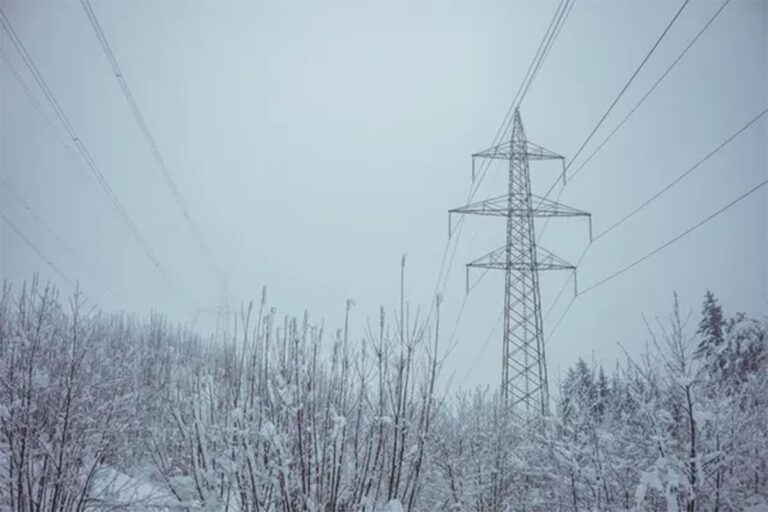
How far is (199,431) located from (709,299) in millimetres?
37943

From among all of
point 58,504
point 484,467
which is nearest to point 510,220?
point 484,467

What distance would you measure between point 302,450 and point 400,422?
890 mm

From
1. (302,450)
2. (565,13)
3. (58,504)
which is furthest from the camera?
(565,13)

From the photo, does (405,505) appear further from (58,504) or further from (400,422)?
(58,504)

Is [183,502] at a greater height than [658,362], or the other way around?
[658,362]

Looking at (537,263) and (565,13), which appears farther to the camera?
(537,263)

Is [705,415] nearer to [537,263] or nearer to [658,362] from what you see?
[658,362]

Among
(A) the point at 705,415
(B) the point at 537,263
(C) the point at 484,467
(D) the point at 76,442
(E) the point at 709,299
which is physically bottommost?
(C) the point at 484,467

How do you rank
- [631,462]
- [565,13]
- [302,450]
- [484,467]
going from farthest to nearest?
[484,467]
[631,462]
[565,13]
[302,450]

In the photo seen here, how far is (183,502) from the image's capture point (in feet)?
15.3

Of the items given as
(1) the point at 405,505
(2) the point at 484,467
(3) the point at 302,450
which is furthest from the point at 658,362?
(2) the point at 484,467

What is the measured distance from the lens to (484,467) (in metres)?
14.3

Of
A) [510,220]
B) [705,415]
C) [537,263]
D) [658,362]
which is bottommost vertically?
[705,415]

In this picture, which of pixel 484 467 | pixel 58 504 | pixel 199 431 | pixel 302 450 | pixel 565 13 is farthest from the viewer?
pixel 484 467
